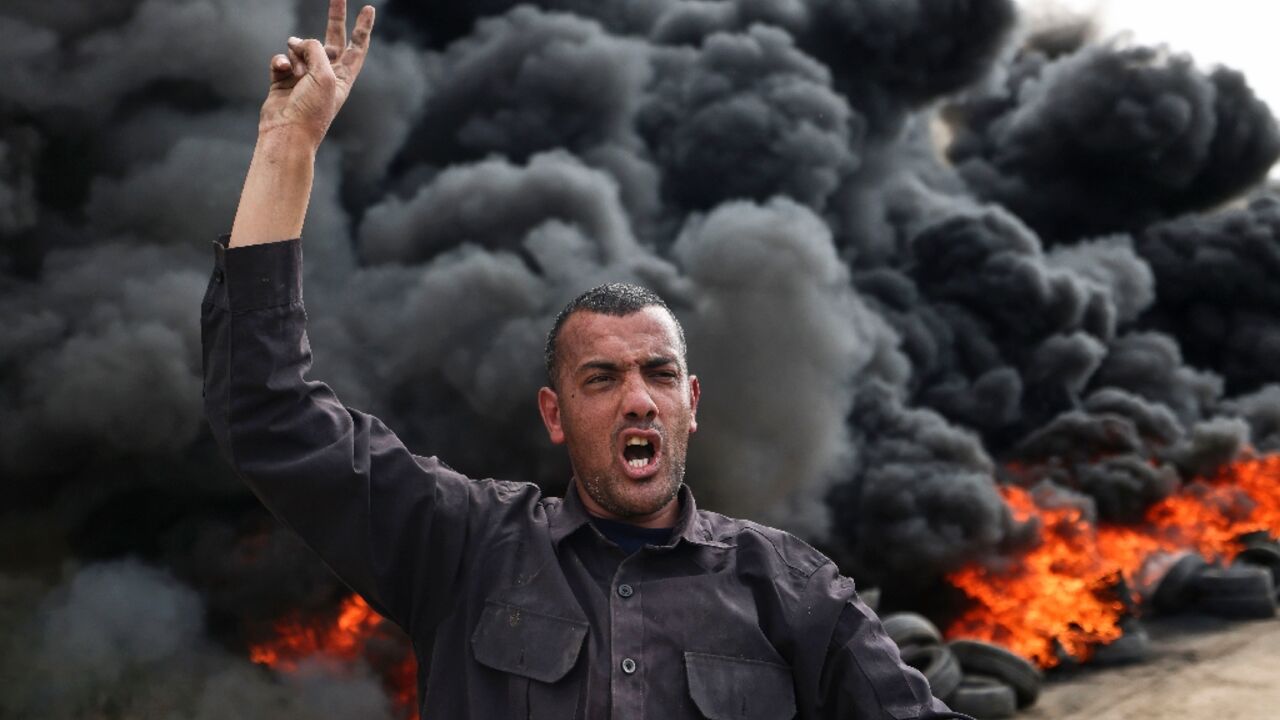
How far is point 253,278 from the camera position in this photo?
2525mm

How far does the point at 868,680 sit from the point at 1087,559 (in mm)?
17073

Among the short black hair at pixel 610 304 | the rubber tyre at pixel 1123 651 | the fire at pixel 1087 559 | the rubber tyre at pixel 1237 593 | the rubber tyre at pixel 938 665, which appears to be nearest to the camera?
the short black hair at pixel 610 304

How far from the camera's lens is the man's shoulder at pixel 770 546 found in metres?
2.87

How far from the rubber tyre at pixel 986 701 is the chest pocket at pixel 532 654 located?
9313mm

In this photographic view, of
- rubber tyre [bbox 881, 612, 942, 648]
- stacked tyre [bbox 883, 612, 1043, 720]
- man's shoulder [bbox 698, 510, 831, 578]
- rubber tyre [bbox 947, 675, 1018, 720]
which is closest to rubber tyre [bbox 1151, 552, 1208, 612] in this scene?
stacked tyre [bbox 883, 612, 1043, 720]

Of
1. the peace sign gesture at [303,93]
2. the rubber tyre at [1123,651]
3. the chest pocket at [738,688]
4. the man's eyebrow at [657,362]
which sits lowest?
the chest pocket at [738,688]

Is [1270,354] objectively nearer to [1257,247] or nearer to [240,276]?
[1257,247]

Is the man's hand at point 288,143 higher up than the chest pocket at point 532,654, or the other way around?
the man's hand at point 288,143

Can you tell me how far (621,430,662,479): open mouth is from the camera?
2840 mm

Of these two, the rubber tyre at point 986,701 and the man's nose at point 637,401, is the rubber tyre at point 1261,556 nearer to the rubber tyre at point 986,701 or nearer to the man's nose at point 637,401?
the rubber tyre at point 986,701

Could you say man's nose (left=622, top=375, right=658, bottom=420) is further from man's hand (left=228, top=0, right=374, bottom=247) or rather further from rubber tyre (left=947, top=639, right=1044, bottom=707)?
rubber tyre (left=947, top=639, right=1044, bottom=707)

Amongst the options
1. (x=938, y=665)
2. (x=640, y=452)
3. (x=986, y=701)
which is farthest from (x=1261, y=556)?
(x=640, y=452)

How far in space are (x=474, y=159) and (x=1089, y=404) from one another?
17344 millimetres

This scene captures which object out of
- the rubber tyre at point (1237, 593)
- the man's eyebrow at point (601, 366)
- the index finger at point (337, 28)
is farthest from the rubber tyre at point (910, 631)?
the index finger at point (337, 28)
